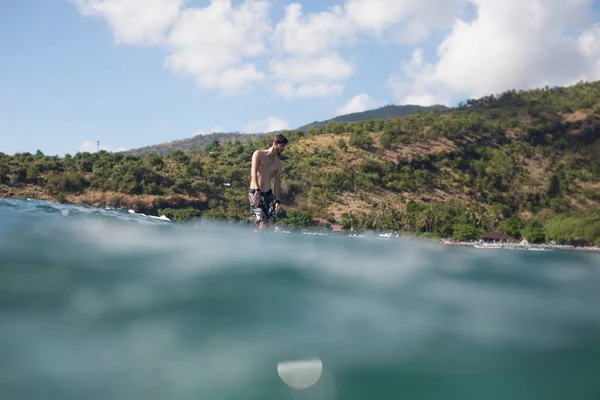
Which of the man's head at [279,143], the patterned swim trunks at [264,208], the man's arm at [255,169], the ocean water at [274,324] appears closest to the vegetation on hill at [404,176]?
the patterned swim trunks at [264,208]

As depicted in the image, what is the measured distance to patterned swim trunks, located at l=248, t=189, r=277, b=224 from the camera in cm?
863

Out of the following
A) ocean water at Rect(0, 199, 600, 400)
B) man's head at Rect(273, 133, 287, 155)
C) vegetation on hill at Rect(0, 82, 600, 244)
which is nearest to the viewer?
ocean water at Rect(0, 199, 600, 400)

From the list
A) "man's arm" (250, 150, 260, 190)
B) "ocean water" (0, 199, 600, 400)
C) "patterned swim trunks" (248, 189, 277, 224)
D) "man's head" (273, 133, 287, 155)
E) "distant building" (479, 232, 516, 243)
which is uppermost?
"man's head" (273, 133, 287, 155)

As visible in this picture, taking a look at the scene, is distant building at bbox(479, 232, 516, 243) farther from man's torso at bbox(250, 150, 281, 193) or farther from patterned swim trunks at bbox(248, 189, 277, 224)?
man's torso at bbox(250, 150, 281, 193)

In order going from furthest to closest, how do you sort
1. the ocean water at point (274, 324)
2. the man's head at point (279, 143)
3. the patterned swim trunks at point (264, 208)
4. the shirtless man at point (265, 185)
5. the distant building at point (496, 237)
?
the distant building at point (496, 237)
the patterned swim trunks at point (264, 208)
the shirtless man at point (265, 185)
the man's head at point (279, 143)
the ocean water at point (274, 324)

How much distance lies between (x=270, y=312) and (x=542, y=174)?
4190 inches

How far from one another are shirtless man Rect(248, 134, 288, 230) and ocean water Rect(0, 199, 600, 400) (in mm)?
2751

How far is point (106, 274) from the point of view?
4594 mm

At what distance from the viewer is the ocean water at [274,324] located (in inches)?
133

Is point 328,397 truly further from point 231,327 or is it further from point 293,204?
point 293,204

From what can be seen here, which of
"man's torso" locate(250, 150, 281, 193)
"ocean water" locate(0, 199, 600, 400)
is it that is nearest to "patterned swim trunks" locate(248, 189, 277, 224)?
"man's torso" locate(250, 150, 281, 193)

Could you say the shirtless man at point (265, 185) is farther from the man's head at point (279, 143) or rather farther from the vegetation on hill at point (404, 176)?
the vegetation on hill at point (404, 176)

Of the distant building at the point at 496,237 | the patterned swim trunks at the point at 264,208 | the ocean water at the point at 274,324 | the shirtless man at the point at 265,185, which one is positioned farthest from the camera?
the distant building at the point at 496,237

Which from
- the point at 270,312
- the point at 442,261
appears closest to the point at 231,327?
the point at 270,312
